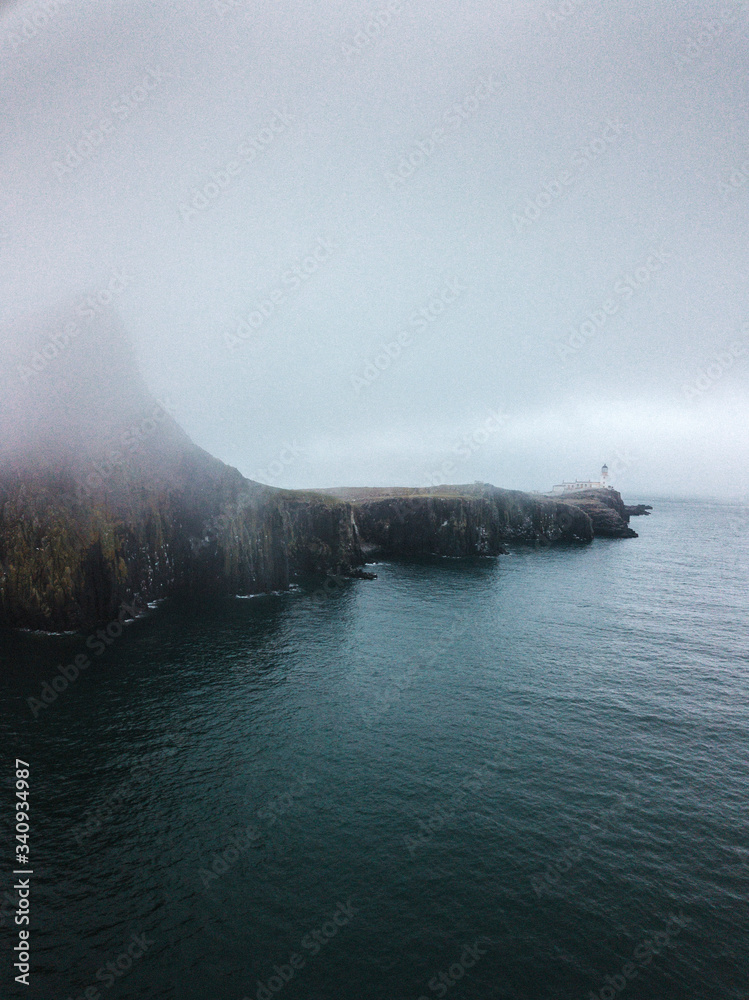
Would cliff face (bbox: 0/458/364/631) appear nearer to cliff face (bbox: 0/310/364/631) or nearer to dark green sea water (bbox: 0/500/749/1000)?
cliff face (bbox: 0/310/364/631)

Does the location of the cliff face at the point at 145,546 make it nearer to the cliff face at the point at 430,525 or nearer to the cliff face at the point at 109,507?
the cliff face at the point at 109,507

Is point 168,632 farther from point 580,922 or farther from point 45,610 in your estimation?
point 580,922

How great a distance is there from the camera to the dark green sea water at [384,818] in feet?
63.0

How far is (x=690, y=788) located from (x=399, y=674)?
26.2 metres

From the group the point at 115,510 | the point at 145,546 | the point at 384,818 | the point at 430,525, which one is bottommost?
the point at 384,818

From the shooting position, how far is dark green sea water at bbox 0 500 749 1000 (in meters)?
19.2

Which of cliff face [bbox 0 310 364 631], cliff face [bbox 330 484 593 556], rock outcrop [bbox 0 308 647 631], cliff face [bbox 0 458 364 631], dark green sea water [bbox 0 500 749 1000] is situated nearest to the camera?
dark green sea water [bbox 0 500 749 1000]

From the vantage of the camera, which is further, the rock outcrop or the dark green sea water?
the rock outcrop

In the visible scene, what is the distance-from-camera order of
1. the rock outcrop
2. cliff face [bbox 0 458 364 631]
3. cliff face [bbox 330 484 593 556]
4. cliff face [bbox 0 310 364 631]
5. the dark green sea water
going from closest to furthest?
the dark green sea water
cliff face [bbox 0 458 364 631]
cliff face [bbox 0 310 364 631]
the rock outcrop
cliff face [bbox 330 484 593 556]

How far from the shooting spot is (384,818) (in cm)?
2761

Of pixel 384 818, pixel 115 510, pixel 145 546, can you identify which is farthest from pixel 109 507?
pixel 384 818

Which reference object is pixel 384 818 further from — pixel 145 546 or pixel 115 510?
pixel 115 510

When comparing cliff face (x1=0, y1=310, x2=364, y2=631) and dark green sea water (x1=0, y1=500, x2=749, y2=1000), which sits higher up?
cliff face (x1=0, y1=310, x2=364, y2=631)

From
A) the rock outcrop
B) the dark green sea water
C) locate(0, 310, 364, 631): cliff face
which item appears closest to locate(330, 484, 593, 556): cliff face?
the rock outcrop
